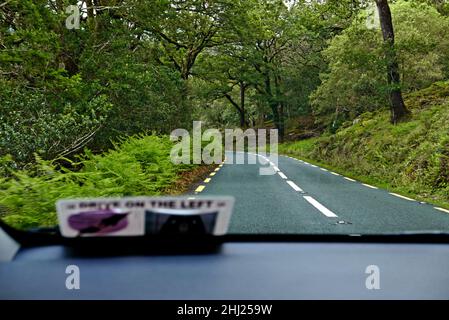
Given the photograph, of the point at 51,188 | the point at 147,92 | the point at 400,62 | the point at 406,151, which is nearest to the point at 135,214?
the point at 51,188

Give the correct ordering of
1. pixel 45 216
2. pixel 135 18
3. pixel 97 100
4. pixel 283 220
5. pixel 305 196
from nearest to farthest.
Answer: pixel 45 216
pixel 283 220
pixel 305 196
pixel 97 100
pixel 135 18

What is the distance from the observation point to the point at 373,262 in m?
2.08

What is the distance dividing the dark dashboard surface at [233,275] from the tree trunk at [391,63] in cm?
1646

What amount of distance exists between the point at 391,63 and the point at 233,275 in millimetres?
17154

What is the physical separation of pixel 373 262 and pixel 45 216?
337 cm

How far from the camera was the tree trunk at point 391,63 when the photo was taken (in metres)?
17.3

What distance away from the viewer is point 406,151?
1590 centimetres

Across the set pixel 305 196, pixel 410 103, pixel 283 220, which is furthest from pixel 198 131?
pixel 283 220

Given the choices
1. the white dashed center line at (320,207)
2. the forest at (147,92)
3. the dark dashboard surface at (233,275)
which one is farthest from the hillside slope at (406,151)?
the dark dashboard surface at (233,275)

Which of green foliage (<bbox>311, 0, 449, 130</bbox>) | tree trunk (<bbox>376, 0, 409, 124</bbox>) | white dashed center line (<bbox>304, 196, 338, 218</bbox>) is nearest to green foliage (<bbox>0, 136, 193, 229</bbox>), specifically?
white dashed center line (<bbox>304, 196, 338, 218</bbox>)

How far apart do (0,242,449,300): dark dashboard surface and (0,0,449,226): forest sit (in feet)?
8.20

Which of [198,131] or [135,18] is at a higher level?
[135,18]

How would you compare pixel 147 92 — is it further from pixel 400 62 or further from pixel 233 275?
pixel 233 275
